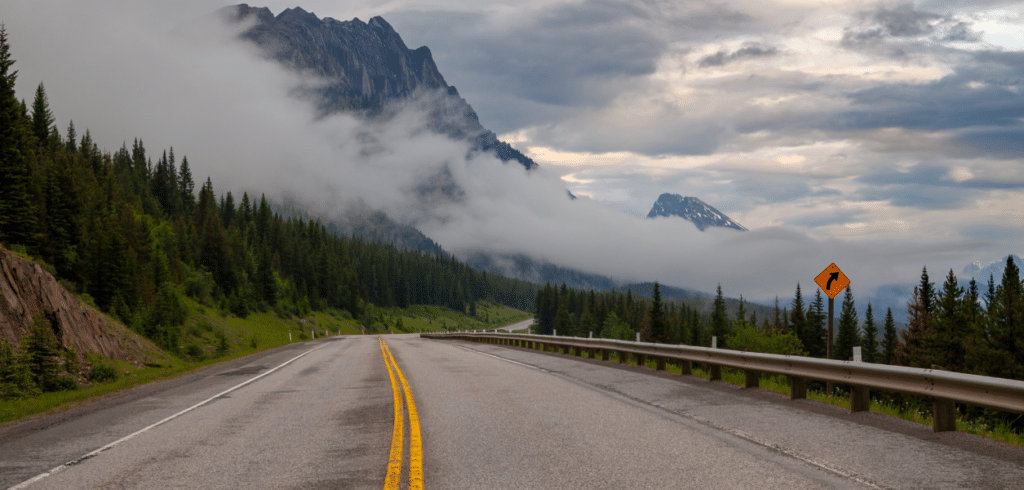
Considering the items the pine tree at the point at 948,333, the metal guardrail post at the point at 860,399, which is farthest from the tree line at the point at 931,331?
the metal guardrail post at the point at 860,399

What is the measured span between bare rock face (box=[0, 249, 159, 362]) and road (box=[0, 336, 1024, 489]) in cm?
1309

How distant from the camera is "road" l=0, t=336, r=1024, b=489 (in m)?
6.02

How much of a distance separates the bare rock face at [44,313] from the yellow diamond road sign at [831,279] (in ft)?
79.5

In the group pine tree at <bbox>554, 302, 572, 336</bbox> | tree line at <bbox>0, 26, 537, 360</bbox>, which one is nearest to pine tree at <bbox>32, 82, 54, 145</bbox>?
tree line at <bbox>0, 26, 537, 360</bbox>

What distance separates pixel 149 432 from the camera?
9148 mm

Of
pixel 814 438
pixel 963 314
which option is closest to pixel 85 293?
pixel 814 438

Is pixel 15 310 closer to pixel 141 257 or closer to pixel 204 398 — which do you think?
pixel 204 398

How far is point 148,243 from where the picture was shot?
6731cm

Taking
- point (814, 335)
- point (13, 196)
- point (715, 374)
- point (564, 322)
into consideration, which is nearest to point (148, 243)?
point (13, 196)

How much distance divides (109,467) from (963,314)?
6371cm

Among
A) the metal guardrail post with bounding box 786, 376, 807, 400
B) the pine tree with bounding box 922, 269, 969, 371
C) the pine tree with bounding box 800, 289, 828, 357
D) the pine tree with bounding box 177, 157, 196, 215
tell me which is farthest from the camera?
the pine tree with bounding box 177, 157, 196, 215

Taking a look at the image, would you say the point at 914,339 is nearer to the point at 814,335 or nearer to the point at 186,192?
the point at 814,335

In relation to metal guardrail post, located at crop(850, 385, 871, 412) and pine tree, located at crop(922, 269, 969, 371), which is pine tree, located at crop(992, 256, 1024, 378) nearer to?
pine tree, located at crop(922, 269, 969, 371)

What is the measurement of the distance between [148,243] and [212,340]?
1583cm
